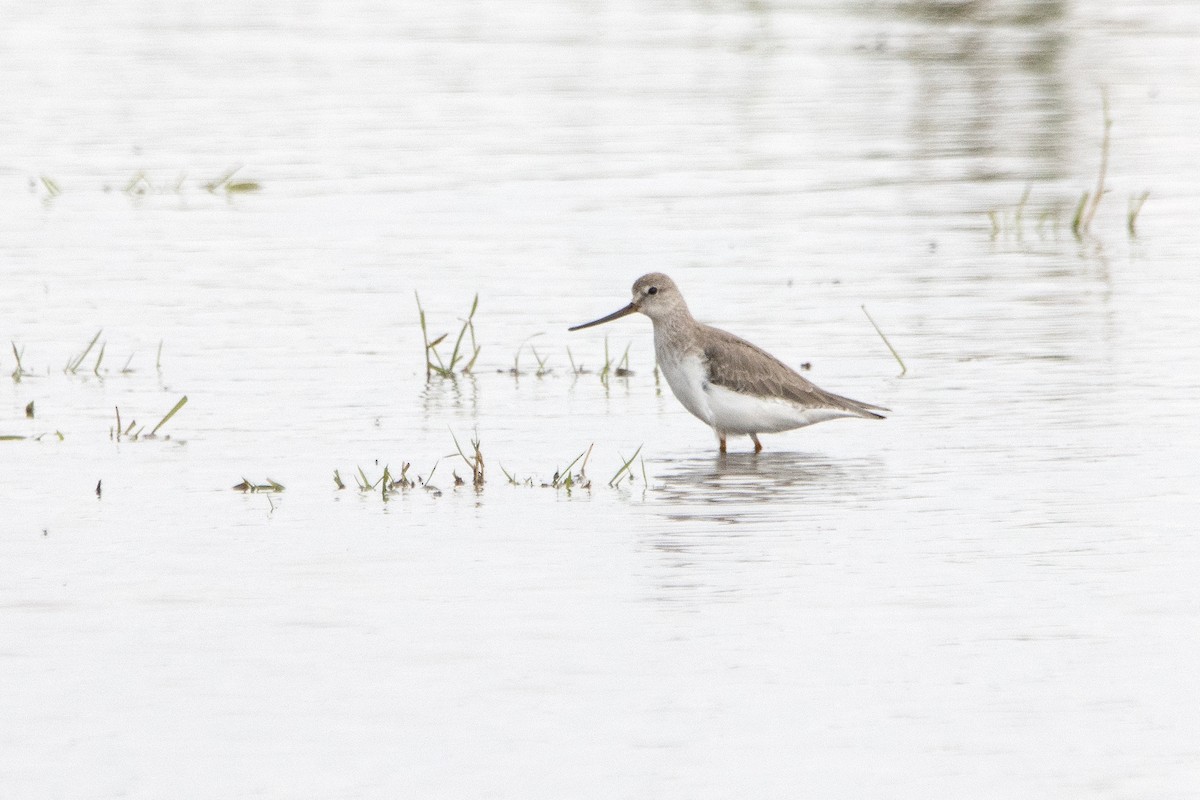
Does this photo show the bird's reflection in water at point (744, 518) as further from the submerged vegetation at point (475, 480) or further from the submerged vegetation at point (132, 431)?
the submerged vegetation at point (132, 431)

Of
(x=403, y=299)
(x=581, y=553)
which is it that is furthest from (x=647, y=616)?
(x=403, y=299)

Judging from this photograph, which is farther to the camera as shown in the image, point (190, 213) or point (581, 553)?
point (190, 213)

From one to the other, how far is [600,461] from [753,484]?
2.48 ft

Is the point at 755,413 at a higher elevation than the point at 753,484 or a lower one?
higher

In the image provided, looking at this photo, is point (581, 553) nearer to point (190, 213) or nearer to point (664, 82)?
point (190, 213)

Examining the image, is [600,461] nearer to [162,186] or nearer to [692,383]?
[692,383]

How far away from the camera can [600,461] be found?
33.4ft

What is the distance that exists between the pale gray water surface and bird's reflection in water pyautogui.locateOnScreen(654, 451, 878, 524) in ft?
0.13

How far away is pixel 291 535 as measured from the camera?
8.76 metres

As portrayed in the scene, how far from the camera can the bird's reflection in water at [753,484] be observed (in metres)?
9.25

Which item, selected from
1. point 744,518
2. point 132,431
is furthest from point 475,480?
point 132,431

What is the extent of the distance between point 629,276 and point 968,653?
27.5ft

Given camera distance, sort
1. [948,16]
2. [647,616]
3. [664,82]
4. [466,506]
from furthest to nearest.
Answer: [948,16], [664,82], [466,506], [647,616]

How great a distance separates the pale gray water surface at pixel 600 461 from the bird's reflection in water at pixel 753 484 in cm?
4
